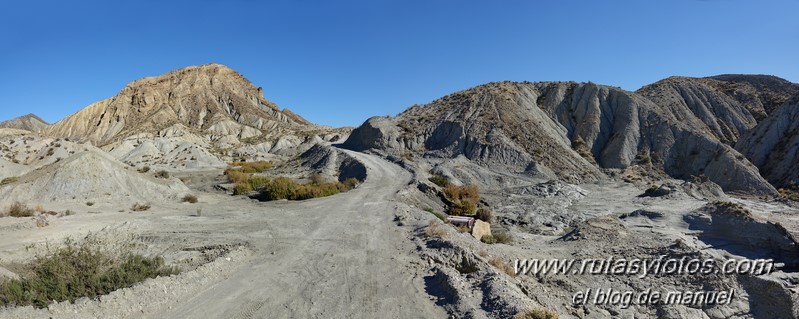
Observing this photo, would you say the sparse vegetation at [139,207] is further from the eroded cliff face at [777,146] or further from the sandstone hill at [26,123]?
the sandstone hill at [26,123]

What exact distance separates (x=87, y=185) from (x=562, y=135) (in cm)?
4578

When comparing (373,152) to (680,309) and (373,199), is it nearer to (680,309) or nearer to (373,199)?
(373,199)

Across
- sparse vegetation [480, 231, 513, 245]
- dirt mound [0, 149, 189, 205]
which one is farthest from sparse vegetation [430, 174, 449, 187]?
dirt mound [0, 149, 189, 205]

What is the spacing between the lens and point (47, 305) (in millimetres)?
8180

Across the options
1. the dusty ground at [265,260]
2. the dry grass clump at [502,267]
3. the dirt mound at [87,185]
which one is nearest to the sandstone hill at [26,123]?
the dirt mound at [87,185]

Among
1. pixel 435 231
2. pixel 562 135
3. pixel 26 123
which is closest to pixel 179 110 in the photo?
pixel 26 123

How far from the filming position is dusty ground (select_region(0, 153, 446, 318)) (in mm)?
8867

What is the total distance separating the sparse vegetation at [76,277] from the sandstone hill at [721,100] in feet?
187

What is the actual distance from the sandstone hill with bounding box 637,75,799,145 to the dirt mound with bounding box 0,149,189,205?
Result: 55.5 meters

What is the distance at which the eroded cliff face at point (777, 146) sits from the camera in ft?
128

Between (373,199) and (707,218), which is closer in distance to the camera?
(707,218)

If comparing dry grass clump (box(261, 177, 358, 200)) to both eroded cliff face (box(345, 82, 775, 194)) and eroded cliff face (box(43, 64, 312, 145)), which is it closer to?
eroded cliff face (box(345, 82, 775, 194))

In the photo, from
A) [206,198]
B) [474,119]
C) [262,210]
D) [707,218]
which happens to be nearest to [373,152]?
[474,119]

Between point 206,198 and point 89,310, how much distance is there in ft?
61.7
